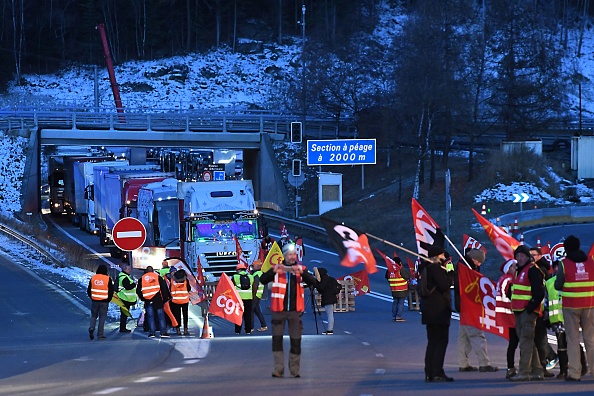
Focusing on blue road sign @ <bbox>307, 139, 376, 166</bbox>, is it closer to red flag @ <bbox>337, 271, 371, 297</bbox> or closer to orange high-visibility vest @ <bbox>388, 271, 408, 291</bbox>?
red flag @ <bbox>337, 271, 371, 297</bbox>

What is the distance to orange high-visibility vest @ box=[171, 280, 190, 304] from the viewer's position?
78.1 ft

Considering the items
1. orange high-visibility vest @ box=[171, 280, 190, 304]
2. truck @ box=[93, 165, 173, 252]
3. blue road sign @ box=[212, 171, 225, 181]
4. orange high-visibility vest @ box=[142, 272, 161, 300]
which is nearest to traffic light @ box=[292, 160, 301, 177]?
blue road sign @ box=[212, 171, 225, 181]

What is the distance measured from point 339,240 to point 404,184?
151 ft

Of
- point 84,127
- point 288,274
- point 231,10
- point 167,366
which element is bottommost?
point 167,366

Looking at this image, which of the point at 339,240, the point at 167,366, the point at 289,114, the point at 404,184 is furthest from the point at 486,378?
the point at 289,114

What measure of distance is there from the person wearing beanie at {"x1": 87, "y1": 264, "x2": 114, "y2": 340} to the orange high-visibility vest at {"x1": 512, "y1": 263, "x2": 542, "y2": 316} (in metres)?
10.6

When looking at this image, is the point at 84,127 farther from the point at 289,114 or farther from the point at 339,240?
the point at 339,240

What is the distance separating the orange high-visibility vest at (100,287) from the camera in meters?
23.2

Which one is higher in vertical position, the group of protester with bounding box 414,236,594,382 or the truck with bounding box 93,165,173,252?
the truck with bounding box 93,165,173,252

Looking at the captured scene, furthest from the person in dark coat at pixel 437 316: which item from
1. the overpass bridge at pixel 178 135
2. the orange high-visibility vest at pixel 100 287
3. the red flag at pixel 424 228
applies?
the overpass bridge at pixel 178 135

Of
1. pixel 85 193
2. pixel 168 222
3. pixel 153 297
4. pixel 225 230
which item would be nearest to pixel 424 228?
pixel 153 297

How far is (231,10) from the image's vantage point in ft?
397

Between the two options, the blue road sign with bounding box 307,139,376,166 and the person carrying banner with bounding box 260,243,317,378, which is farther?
the blue road sign with bounding box 307,139,376,166

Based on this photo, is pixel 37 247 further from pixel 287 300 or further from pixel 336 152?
pixel 287 300
